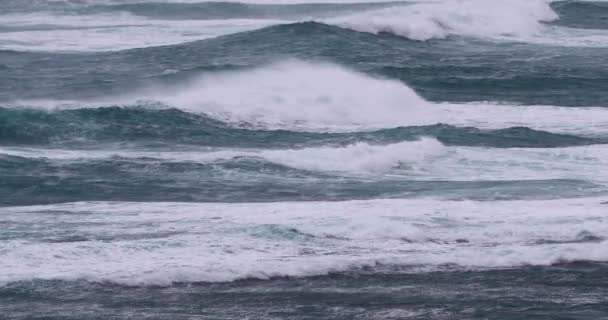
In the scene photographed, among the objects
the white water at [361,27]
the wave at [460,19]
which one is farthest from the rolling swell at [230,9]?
the wave at [460,19]

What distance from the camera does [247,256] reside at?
14.6 metres

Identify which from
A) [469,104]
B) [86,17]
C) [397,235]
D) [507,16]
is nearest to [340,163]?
[397,235]

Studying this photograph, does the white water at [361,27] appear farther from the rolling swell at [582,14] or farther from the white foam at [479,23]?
the rolling swell at [582,14]

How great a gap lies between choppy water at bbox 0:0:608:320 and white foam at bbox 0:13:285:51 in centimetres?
20

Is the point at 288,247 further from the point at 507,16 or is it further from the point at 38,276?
the point at 507,16

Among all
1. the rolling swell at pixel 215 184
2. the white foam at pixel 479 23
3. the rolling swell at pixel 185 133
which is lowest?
the rolling swell at pixel 215 184

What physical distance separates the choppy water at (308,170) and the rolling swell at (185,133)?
68mm

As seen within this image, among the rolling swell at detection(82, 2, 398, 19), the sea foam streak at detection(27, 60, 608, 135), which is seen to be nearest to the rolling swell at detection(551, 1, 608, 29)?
the rolling swell at detection(82, 2, 398, 19)

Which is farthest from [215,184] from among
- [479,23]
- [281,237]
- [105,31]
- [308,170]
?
[479,23]

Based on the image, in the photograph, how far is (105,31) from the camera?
3566cm

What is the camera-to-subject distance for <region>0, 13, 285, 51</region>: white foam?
32900 millimetres

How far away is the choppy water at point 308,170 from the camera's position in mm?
13562

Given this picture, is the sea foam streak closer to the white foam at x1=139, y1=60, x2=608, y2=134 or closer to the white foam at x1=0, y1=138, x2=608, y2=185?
the white foam at x1=139, y1=60, x2=608, y2=134

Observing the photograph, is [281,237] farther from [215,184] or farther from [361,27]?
[361,27]
